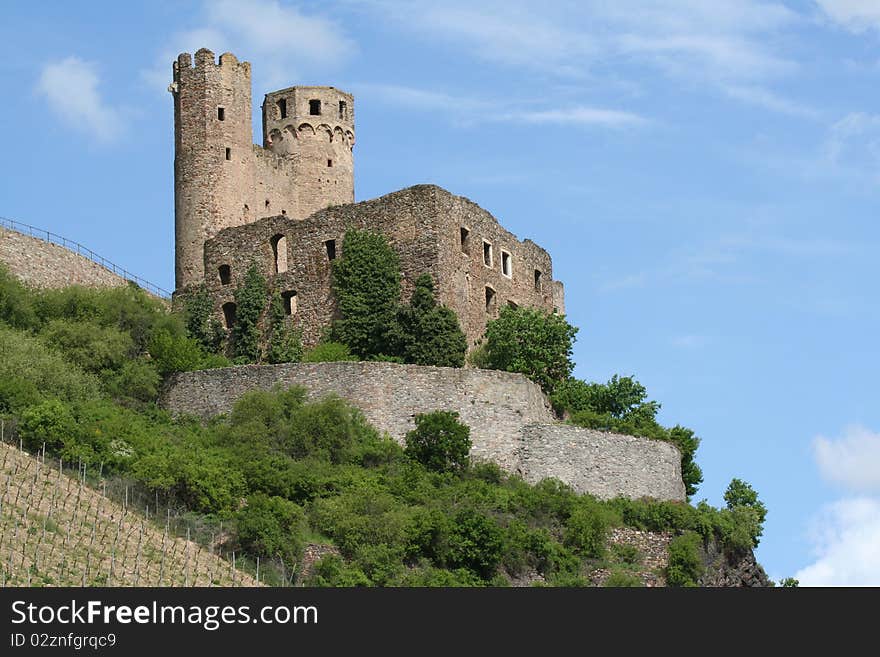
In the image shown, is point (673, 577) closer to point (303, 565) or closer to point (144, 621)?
point (303, 565)

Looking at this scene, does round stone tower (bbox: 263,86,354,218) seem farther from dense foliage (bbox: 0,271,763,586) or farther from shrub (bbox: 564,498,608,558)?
shrub (bbox: 564,498,608,558)

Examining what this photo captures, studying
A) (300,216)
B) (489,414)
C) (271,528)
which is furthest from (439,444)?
(300,216)

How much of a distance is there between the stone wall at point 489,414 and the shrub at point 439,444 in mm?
802

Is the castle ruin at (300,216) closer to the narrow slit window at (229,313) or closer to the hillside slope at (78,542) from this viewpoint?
the narrow slit window at (229,313)

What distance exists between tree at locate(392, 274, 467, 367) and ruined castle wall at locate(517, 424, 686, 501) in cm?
515

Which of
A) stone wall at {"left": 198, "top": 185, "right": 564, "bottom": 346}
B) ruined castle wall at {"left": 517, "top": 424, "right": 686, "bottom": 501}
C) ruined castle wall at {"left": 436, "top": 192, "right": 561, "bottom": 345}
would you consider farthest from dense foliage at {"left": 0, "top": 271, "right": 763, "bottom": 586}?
ruined castle wall at {"left": 436, "top": 192, "right": 561, "bottom": 345}

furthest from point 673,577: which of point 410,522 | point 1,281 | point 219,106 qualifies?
point 219,106

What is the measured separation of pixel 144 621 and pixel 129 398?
25.2 m

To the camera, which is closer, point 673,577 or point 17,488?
point 17,488

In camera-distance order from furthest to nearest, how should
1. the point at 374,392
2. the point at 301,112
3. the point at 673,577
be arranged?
the point at 301,112
the point at 374,392
the point at 673,577

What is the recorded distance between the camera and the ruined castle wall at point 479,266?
66.2 m

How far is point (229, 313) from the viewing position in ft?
226

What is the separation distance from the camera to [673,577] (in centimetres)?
5519

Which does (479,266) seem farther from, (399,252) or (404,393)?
(404,393)
